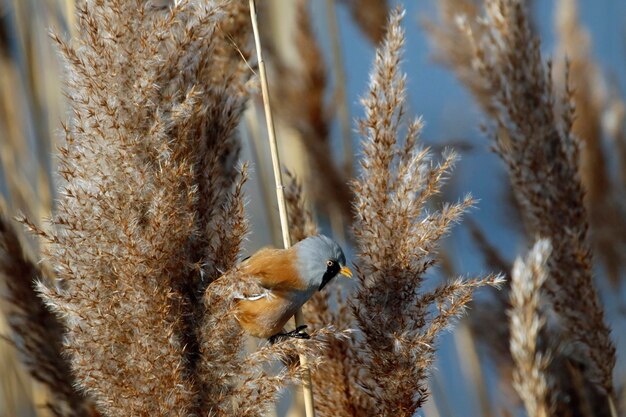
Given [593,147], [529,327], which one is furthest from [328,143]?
[529,327]

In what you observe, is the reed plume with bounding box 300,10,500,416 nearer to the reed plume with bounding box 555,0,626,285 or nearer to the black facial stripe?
the black facial stripe

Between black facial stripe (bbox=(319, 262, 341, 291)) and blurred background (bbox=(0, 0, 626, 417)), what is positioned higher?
blurred background (bbox=(0, 0, 626, 417))

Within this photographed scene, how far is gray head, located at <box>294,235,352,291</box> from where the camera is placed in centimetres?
128

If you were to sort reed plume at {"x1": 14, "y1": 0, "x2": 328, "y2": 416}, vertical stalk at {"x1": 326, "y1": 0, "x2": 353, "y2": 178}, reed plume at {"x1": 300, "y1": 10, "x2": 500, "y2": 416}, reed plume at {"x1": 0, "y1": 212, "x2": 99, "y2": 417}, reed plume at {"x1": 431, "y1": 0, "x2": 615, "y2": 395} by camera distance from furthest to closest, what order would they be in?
vertical stalk at {"x1": 326, "y1": 0, "x2": 353, "y2": 178} < reed plume at {"x1": 431, "y1": 0, "x2": 615, "y2": 395} < reed plume at {"x1": 0, "y1": 212, "x2": 99, "y2": 417} < reed plume at {"x1": 300, "y1": 10, "x2": 500, "y2": 416} < reed plume at {"x1": 14, "y1": 0, "x2": 328, "y2": 416}

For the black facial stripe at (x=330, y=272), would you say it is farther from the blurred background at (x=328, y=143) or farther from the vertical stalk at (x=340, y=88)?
the vertical stalk at (x=340, y=88)

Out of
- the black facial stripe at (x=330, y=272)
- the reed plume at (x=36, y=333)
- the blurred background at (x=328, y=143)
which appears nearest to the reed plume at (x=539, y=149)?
the blurred background at (x=328, y=143)

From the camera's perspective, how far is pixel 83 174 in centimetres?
115

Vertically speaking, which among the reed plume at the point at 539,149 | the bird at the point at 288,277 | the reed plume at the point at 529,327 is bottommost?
the reed plume at the point at 529,327

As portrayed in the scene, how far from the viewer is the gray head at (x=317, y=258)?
1.28m

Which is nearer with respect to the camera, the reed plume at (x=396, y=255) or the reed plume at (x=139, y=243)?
the reed plume at (x=139, y=243)

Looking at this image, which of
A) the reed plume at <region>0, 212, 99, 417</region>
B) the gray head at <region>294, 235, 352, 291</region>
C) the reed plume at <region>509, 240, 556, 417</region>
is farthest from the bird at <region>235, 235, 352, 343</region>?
the reed plume at <region>0, 212, 99, 417</region>

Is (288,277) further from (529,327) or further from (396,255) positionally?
(529,327)

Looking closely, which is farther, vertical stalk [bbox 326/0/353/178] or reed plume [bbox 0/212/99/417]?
vertical stalk [bbox 326/0/353/178]

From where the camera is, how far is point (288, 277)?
1.29 metres
